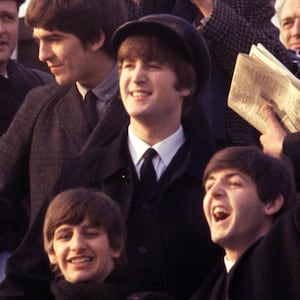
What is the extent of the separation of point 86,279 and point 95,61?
3.96 ft

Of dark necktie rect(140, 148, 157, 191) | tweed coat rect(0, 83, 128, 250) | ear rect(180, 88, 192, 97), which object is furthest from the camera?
tweed coat rect(0, 83, 128, 250)

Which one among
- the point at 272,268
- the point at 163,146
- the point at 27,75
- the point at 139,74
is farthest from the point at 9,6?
the point at 272,268

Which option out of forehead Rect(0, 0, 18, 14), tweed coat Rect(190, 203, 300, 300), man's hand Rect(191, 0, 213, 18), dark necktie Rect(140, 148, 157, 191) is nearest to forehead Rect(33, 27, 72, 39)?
man's hand Rect(191, 0, 213, 18)

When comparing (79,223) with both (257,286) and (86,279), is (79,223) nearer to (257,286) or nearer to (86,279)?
(86,279)

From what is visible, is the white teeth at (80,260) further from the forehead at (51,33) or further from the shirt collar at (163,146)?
the forehead at (51,33)

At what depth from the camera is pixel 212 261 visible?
4.50 metres

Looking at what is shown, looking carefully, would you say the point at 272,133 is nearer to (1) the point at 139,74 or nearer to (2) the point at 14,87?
(1) the point at 139,74

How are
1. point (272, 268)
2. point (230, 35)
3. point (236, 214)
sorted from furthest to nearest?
1. point (230, 35)
2. point (236, 214)
3. point (272, 268)

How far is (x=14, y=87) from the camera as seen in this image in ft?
19.6

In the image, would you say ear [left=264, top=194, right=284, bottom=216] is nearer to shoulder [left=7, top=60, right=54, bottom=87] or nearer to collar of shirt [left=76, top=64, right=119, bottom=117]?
collar of shirt [left=76, top=64, right=119, bottom=117]

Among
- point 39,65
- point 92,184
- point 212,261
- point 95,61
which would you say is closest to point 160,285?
point 212,261

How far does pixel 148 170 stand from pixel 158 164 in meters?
0.05

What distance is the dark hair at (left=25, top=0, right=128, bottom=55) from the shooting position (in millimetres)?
5125

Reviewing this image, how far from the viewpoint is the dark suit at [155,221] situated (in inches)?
176
